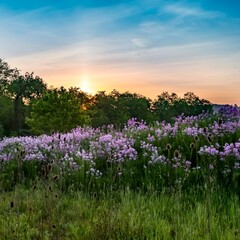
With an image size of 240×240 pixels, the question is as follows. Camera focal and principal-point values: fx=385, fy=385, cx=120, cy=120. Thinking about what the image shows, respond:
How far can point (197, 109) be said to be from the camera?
3755 inches

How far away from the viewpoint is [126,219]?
5059 mm

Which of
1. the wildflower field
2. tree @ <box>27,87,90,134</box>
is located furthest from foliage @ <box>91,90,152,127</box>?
the wildflower field

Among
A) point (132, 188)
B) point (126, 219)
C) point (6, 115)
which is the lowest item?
point (132, 188)

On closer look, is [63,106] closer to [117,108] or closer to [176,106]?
[117,108]

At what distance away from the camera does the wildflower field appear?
4930 millimetres

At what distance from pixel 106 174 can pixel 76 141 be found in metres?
3.01

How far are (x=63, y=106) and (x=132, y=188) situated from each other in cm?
3470

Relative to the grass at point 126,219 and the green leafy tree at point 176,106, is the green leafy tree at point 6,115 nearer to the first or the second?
the green leafy tree at point 176,106

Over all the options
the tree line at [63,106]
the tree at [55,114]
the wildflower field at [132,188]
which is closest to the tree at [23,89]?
the tree line at [63,106]

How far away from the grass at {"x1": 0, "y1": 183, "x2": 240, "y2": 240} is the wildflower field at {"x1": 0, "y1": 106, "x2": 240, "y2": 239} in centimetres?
1

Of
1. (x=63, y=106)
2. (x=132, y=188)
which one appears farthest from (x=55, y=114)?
(x=132, y=188)

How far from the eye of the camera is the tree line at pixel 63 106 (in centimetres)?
4134

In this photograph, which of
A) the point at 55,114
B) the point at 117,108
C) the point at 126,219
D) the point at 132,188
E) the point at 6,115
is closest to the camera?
the point at 126,219

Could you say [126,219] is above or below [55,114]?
below
